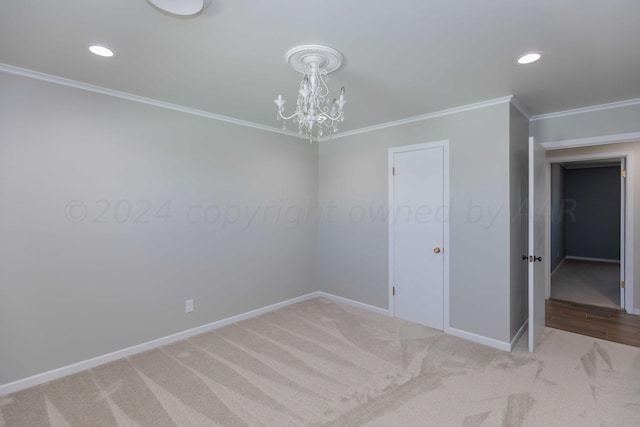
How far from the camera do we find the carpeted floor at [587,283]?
4621mm

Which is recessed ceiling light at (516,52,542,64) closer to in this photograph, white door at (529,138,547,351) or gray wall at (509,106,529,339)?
gray wall at (509,106,529,339)

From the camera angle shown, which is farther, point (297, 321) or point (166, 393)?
point (297, 321)

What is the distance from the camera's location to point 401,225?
3.84 metres

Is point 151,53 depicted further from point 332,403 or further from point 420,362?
point 420,362

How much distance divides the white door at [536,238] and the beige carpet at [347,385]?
24 centimetres

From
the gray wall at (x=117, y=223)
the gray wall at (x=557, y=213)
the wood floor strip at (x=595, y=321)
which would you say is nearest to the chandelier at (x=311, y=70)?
the gray wall at (x=117, y=223)

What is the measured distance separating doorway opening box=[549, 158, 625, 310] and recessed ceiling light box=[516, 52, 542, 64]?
4.97m

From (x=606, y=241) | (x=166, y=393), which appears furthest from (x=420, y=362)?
(x=606, y=241)

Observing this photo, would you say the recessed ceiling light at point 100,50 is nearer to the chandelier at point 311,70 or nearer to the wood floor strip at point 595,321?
the chandelier at point 311,70

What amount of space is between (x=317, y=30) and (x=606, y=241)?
29.1 ft

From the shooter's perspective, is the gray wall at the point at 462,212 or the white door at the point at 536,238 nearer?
the white door at the point at 536,238

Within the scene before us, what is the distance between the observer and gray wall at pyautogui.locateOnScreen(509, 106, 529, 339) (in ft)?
10.0

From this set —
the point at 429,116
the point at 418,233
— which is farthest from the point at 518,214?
the point at 429,116

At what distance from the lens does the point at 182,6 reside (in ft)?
5.03
